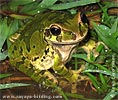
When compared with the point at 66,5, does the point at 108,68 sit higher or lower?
lower

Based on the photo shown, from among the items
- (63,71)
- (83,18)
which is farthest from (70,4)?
(63,71)

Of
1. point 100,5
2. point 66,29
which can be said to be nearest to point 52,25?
point 66,29

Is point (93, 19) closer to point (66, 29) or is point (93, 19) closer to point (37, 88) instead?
point (66, 29)

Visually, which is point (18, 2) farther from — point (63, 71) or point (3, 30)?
point (63, 71)

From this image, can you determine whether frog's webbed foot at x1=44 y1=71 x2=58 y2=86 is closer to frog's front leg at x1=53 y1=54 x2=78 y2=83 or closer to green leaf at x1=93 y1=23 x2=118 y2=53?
frog's front leg at x1=53 y1=54 x2=78 y2=83

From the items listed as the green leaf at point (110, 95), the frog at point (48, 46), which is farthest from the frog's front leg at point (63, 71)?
the green leaf at point (110, 95)
